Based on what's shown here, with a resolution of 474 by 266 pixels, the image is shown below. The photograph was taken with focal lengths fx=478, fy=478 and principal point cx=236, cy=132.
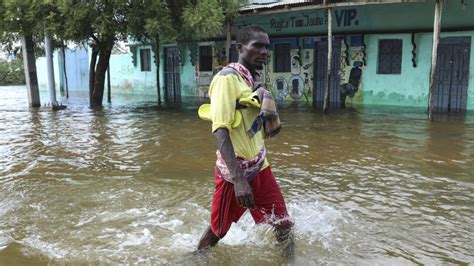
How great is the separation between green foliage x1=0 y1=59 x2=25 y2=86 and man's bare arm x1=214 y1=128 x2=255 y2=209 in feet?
119

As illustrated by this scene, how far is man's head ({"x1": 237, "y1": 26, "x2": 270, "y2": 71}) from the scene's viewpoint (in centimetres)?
300

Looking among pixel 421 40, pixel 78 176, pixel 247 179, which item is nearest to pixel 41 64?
pixel 421 40

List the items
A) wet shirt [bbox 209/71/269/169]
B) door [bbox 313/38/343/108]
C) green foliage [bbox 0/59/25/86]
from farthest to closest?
green foliage [bbox 0/59/25/86] < door [bbox 313/38/343/108] < wet shirt [bbox 209/71/269/169]

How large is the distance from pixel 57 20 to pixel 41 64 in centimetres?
1832

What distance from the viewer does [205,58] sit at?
2047 centimetres

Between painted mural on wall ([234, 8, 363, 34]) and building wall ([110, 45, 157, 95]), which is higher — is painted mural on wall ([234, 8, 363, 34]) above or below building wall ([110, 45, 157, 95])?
above

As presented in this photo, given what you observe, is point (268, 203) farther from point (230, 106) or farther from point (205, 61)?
point (205, 61)

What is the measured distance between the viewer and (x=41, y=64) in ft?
97.5

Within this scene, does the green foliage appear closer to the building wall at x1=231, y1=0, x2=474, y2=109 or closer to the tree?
the tree

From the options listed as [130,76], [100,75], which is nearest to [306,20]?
[100,75]

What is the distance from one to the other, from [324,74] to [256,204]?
13.6m

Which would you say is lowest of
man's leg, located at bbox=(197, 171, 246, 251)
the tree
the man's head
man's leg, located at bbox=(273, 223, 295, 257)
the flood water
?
the flood water

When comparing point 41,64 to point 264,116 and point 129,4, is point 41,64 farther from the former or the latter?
point 264,116

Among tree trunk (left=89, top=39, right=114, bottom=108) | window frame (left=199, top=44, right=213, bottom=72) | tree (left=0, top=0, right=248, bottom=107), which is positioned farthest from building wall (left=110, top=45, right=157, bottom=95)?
tree (left=0, top=0, right=248, bottom=107)
